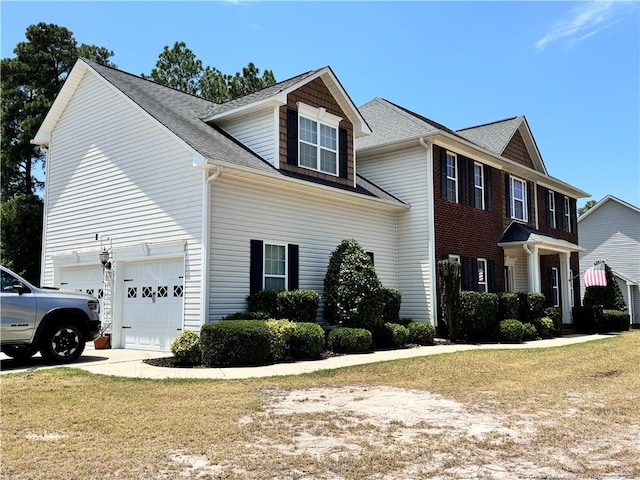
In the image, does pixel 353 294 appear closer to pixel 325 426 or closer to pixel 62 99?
pixel 325 426

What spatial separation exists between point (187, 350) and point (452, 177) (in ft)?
36.5

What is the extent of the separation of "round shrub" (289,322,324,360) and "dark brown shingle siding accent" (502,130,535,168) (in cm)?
1323

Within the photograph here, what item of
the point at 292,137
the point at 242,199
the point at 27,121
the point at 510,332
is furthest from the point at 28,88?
the point at 510,332

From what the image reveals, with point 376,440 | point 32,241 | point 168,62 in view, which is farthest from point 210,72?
point 376,440

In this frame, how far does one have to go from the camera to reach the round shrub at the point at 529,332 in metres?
17.6

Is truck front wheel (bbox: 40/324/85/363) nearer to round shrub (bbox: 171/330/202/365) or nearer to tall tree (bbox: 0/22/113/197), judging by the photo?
round shrub (bbox: 171/330/202/365)

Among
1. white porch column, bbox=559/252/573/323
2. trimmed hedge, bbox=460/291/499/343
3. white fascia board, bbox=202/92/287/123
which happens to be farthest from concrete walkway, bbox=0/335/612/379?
white porch column, bbox=559/252/573/323

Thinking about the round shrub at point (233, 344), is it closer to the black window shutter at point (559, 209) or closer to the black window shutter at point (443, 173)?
the black window shutter at point (443, 173)

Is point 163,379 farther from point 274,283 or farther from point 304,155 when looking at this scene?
point 304,155

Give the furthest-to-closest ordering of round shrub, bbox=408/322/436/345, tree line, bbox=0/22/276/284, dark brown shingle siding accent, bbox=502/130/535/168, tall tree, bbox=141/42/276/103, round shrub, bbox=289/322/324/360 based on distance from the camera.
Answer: tall tree, bbox=141/42/276/103, tree line, bbox=0/22/276/284, dark brown shingle siding accent, bbox=502/130/535/168, round shrub, bbox=408/322/436/345, round shrub, bbox=289/322/324/360

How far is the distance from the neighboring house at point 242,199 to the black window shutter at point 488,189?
0.08 meters

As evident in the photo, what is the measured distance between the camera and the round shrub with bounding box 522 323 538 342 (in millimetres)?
17553

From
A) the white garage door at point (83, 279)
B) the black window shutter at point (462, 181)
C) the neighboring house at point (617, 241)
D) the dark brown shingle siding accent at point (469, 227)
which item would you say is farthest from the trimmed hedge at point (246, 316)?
the neighboring house at point (617, 241)

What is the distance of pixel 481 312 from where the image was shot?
16.5 meters
